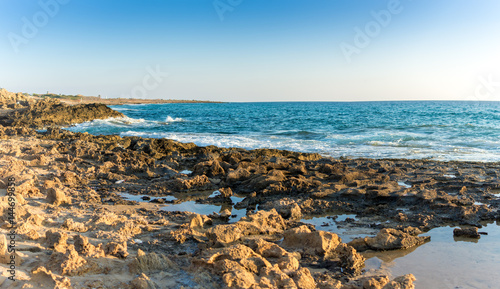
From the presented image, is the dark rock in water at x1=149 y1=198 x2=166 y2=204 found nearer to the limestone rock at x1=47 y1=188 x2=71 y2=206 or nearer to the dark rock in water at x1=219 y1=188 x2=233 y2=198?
the dark rock in water at x1=219 y1=188 x2=233 y2=198

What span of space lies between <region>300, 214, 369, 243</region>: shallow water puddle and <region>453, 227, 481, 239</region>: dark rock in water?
52.7 inches

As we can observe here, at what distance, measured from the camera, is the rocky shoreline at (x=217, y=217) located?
3297 millimetres

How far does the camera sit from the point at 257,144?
54.2 ft

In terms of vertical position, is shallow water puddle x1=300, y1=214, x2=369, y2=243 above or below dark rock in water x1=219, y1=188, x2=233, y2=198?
below

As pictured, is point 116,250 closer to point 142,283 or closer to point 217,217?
point 142,283

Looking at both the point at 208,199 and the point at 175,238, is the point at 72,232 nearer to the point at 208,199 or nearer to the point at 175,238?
the point at 175,238

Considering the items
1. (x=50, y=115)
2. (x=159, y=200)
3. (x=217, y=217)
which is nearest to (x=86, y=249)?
(x=217, y=217)

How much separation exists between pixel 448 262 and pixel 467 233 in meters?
1.14

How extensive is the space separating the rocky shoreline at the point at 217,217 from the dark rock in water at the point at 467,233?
15.1 inches

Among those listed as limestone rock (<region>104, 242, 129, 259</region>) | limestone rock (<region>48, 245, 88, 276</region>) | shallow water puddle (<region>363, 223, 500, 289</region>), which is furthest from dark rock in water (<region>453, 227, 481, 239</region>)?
limestone rock (<region>48, 245, 88, 276</region>)

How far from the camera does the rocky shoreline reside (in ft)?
10.8

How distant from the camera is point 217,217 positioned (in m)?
5.60

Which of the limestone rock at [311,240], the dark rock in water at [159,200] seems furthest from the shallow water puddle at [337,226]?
the dark rock in water at [159,200]

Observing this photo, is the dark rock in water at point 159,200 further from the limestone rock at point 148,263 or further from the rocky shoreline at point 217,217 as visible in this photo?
the limestone rock at point 148,263
